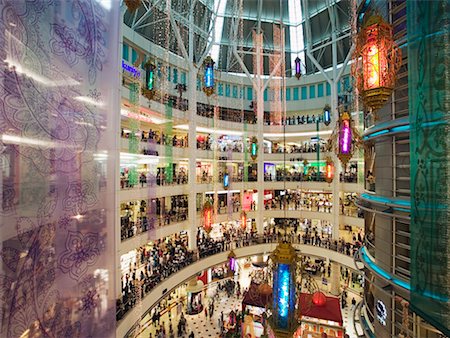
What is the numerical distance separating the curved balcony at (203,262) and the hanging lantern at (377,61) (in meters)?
5.42

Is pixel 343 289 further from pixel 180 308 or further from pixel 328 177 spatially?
pixel 180 308

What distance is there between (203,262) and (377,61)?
1385 centimetres

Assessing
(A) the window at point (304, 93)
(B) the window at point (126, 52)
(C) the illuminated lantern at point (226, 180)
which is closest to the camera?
(B) the window at point (126, 52)

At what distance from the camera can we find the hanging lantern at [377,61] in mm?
3879

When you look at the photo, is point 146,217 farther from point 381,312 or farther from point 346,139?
point 381,312

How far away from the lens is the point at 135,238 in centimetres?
1189

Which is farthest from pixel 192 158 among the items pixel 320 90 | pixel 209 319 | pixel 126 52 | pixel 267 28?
pixel 267 28

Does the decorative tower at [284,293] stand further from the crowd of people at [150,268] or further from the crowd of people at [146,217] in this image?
the crowd of people at [146,217]

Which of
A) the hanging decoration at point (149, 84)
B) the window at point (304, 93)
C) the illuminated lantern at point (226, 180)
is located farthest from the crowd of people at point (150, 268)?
the window at point (304, 93)

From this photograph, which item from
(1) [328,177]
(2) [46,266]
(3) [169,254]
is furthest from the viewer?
(3) [169,254]

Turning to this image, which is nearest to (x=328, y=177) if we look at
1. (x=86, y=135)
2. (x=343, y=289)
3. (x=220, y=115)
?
(x=343, y=289)

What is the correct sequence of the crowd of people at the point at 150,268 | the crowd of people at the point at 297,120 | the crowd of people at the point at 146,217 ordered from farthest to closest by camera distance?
1. the crowd of people at the point at 297,120
2. the crowd of people at the point at 146,217
3. the crowd of people at the point at 150,268

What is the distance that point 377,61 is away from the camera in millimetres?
3951

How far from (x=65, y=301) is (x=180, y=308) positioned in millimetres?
15528
